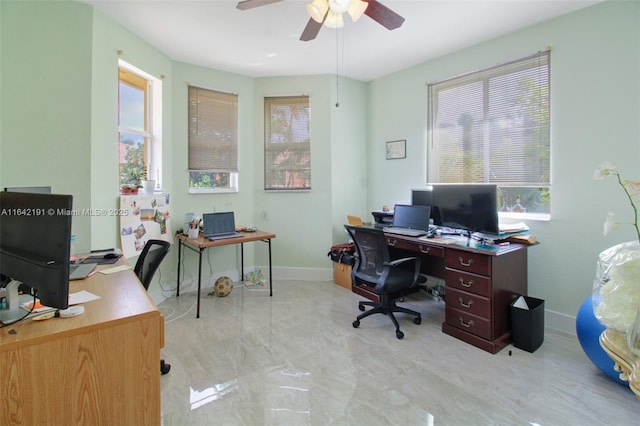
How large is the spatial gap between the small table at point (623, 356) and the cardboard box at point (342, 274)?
8.22 ft

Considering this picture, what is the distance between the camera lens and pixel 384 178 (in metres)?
4.36

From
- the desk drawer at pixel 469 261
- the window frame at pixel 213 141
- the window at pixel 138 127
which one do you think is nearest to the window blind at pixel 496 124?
the desk drawer at pixel 469 261

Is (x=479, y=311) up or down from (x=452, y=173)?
down

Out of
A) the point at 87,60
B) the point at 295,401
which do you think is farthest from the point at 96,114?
the point at 295,401

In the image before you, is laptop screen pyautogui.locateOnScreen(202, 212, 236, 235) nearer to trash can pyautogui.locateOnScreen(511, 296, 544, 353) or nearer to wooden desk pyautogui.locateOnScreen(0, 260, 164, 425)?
wooden desk pyautogui.locateOnScreen(0, 260, 164, 425)

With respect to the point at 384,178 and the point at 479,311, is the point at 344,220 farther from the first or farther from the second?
the point at 479,311

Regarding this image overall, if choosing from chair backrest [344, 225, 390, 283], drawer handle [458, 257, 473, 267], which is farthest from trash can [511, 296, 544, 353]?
chair backrest [344, 225, 390, 283]

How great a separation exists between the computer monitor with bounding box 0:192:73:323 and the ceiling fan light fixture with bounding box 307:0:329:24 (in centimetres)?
186

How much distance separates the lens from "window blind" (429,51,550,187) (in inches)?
116

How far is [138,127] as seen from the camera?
3.43m

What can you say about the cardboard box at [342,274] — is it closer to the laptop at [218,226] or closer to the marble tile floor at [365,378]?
the marble tile floor at [365,378]

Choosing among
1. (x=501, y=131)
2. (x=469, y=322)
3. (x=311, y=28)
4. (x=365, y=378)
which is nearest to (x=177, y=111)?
(x=311, y=28)

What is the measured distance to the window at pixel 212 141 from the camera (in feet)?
12.8

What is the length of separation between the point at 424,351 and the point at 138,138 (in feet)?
11.3
